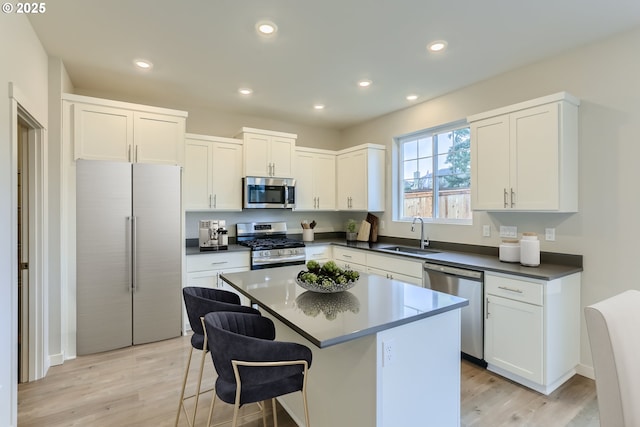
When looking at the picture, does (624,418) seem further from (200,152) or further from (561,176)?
(200,152)

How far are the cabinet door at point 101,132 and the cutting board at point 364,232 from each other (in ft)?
10.3

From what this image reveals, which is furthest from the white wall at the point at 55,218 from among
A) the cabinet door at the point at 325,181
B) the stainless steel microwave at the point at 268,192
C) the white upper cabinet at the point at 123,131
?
the cabinet door at the point at 325,181

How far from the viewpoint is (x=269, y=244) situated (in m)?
4.15

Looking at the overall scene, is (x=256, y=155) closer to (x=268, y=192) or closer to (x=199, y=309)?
(x=268, y=192)

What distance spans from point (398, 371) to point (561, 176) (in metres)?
2.16

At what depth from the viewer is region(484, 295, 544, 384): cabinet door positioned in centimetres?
242

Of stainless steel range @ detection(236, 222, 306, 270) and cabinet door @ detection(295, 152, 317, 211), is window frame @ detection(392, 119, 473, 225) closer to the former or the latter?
cabinet door @ detection(295, 152, 317, 211)

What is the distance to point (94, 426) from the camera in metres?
2.07

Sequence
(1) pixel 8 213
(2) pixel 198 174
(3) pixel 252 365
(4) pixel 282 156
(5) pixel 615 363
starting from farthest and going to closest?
(4) pixel 282 156 < (2) pixel 198 174 < (1) pixel 8 213 < (3) pixel 252 365 < (5) pixel 615 363

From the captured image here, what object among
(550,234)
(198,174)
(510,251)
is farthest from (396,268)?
(198,174)

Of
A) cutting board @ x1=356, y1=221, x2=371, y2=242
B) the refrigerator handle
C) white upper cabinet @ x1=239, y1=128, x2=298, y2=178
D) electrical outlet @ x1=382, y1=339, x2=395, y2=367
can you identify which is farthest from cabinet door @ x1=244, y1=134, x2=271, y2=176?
electrical outlet @ x1=382, y1=339, x2=395, y2=367

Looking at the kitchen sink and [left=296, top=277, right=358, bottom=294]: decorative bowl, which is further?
the kitchen sink

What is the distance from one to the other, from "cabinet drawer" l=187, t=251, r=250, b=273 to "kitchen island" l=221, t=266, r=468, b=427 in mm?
1874

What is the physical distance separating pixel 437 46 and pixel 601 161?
1.65m
